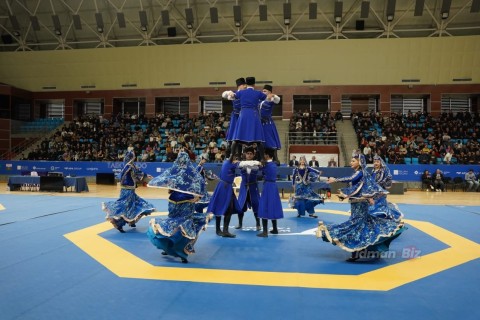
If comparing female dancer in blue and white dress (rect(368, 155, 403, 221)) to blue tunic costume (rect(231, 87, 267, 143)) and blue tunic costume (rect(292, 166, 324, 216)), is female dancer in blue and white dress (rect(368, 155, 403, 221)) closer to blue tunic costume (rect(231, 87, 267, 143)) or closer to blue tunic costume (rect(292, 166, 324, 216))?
blue tunic costume (rect(231, 87, 267, 143))

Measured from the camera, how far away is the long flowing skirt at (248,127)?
6910mm

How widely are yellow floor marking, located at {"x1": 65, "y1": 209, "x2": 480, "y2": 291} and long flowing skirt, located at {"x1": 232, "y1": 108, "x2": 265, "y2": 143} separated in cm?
276

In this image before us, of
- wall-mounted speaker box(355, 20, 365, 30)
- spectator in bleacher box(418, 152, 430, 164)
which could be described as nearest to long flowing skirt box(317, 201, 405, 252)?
spectator in bleacher box(418, 152, 430, 164)

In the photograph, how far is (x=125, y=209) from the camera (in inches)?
309

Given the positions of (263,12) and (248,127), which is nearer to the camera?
(248,127)

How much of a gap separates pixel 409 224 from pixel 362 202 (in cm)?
395

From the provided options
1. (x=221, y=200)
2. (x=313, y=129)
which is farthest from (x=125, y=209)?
(x=313, y=129)

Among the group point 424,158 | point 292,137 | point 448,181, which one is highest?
point 292,137

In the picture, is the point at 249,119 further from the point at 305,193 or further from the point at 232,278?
the point at 305,193

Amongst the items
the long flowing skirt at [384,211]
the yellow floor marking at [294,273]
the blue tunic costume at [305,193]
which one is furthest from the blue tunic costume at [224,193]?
the blue tunic costume at [305,193]

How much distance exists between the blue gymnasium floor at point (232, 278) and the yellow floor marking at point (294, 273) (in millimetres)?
13

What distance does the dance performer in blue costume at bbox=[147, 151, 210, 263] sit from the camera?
518 centimetres

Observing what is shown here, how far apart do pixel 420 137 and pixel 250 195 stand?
1795 centimetres

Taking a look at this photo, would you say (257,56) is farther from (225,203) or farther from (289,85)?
(225,203)
